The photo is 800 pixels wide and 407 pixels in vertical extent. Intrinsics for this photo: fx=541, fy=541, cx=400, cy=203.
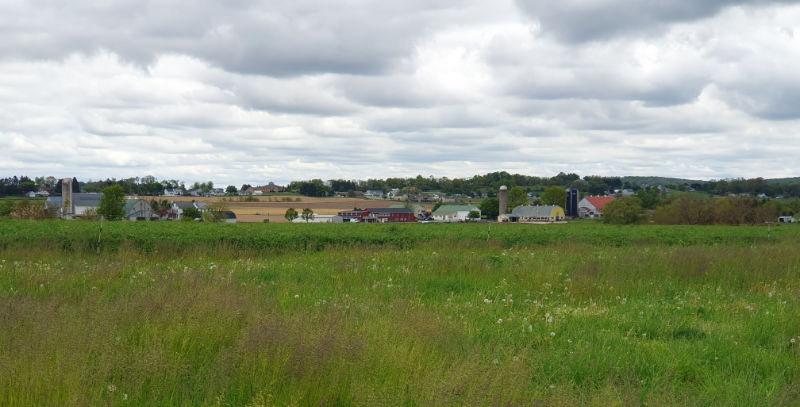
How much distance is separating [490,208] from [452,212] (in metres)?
12.3

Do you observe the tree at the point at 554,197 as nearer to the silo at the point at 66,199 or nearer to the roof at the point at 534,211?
the roof at the point at 534,211

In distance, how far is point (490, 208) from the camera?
390ft

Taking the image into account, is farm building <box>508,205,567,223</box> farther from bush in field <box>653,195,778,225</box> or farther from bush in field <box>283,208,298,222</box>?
→ bush in field <box>283,208,298,222</box>

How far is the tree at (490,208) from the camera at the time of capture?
389 feet

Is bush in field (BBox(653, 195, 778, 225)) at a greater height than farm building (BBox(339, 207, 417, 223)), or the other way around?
bush in field (BBox(653, 195, 778, 225))

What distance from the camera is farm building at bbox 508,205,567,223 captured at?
106250 millimetres

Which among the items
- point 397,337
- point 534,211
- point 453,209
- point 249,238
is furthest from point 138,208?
point 397,337

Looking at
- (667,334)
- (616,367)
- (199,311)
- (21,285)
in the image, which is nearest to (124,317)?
(199,311)

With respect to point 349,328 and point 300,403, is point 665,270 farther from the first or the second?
point 300,403

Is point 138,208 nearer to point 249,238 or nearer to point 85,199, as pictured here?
point 85,199

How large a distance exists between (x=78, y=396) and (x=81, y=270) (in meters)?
7.76

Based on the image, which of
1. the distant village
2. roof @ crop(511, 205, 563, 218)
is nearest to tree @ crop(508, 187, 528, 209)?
the distant village

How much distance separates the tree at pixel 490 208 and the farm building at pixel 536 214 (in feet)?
25.0

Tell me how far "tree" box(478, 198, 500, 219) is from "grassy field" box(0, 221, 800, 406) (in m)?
107
